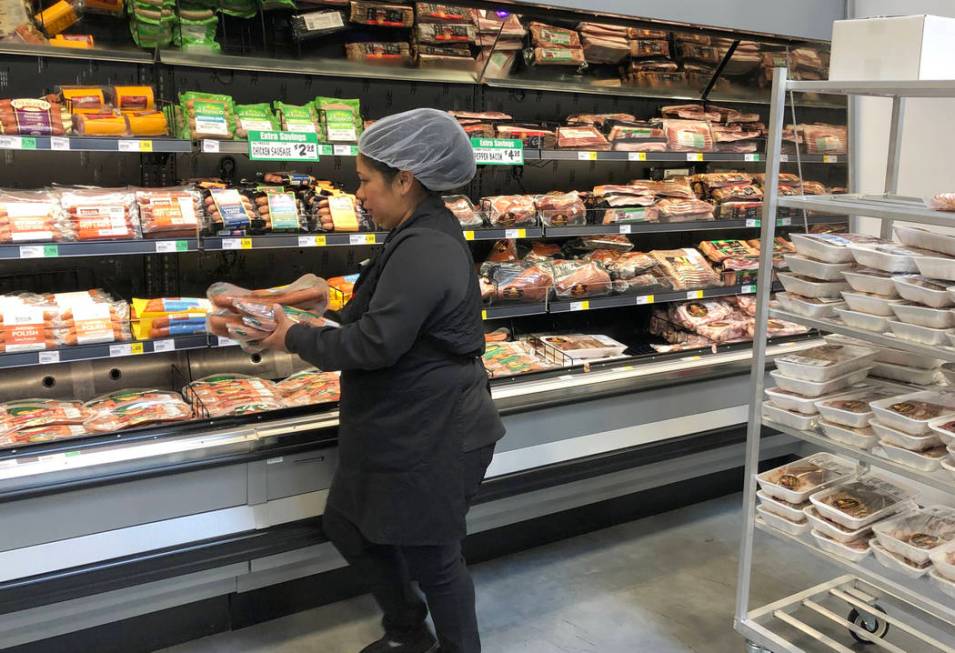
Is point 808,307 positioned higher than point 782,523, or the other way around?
point 808,307

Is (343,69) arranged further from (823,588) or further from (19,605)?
(823,588)

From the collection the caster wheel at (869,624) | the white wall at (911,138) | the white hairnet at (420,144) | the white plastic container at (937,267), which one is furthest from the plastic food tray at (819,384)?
the white wall at (911,138)

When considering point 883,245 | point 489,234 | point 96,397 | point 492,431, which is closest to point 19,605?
point 96,397

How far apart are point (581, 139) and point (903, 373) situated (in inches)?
69.5

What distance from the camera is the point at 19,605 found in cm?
236

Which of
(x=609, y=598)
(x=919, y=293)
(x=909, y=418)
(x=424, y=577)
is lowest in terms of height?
(x=609, y=598)

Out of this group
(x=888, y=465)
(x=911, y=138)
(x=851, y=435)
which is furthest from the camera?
(x=911, y=138)

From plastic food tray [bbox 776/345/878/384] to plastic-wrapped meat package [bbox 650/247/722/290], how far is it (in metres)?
1.41

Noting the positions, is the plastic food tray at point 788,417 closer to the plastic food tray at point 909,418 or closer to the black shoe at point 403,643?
the plastic food tray at point 909,418

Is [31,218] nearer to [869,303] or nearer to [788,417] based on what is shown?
[788,417]

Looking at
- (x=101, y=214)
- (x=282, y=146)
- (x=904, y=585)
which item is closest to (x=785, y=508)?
(x=904, y=585)

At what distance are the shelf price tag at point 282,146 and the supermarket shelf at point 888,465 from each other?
6.29 feet

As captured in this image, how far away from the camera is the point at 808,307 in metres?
2.60

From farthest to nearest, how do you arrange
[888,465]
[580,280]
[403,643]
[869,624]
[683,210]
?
[683,210]
[580,280]
[869,624]
[403,643]
[888,465]
